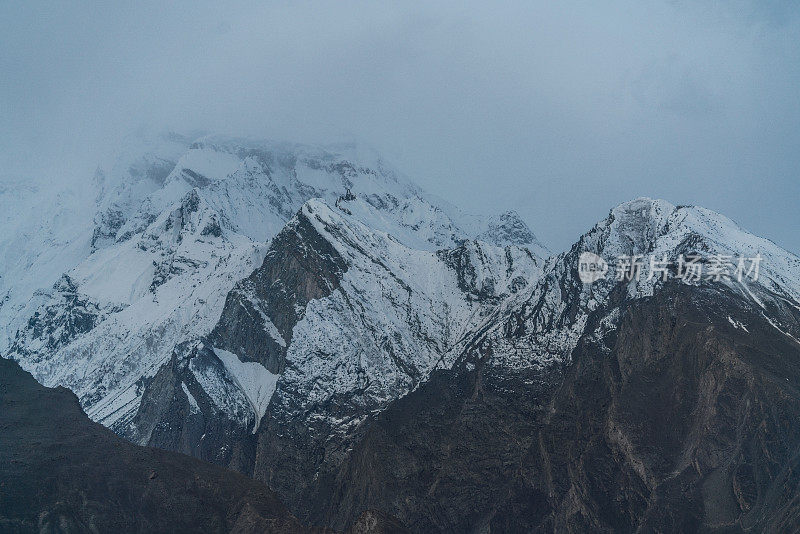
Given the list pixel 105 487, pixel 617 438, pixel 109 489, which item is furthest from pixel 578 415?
pixel 105 487

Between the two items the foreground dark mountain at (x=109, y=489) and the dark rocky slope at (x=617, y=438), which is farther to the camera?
the dark rocky slope at (x=617, y=438)

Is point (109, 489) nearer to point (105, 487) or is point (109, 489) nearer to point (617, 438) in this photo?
point (105, 487)

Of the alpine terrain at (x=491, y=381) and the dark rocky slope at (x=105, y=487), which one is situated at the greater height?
the alpine terrain at (x=491, y=381)

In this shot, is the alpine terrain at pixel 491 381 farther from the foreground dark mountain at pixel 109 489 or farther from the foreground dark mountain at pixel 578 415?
the foreground dark mountain at pixel 109 489

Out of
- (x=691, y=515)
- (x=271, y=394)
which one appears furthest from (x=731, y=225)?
(x=271, y=394)

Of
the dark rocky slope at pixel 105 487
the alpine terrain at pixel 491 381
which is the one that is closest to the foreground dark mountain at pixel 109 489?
the dark rocky slope at pixel 105 487

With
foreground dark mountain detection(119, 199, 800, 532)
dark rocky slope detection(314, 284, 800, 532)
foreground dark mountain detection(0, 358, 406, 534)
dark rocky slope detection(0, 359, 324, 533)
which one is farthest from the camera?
foreground dark mountain detection(119, 199, 800, 532)

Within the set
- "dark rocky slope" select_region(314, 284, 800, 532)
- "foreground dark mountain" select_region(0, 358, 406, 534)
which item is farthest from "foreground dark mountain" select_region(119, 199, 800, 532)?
"foreground dark mountain" select_region(0, 358, 406, 534)

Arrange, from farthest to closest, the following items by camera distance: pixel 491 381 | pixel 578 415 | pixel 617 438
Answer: pixel 491 381 → pixel 578 415 → pixel 617 438

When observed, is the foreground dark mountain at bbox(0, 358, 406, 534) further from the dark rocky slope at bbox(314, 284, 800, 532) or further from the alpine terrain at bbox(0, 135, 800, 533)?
the dark rocky slope at bbox(314, 284, 800, 532)

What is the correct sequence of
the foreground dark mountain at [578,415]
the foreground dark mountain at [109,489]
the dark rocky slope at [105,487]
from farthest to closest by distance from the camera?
the foreground dark mountain at [578,415] → the dark rocky slope at [105,487] → the foreground dark mountain at [109,489]

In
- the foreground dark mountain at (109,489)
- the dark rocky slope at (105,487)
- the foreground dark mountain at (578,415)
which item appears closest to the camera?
the foreground dark mountain at (109,489)
